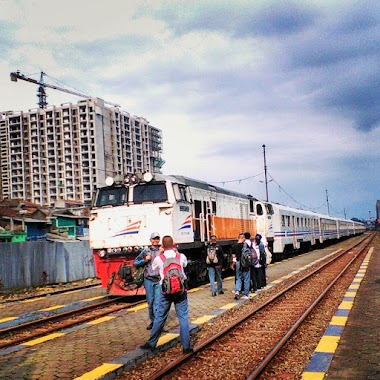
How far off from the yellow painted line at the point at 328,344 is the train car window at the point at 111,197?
781cm

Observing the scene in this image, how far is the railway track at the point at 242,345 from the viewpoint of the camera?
6324mm

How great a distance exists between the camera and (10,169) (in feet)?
426

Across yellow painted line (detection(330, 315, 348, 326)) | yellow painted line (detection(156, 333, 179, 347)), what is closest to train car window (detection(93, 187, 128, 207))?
yellow painted line (detection(156, 333, 179, 347))

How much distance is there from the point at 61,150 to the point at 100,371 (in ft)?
413

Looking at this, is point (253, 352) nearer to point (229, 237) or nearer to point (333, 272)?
point (229, 237)

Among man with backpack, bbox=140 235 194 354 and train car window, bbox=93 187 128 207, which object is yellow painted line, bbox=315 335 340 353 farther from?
train car window, bbox=93 187 128 207

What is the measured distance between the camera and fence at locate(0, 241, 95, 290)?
1800 centimetres

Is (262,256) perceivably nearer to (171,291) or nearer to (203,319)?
(203,319)

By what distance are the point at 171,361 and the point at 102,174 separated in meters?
120

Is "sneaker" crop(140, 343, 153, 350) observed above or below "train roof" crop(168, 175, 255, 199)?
below

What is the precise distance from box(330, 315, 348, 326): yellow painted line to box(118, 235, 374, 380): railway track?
0.63 meters

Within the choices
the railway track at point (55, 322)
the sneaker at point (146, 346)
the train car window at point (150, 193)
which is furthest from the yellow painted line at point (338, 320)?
the train car window at point (150, 193)

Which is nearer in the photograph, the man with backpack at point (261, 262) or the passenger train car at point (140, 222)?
the passenger train car at point (140, 222)

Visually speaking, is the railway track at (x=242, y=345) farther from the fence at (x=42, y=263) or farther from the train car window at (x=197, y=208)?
the fence at (x=42, y=263)
